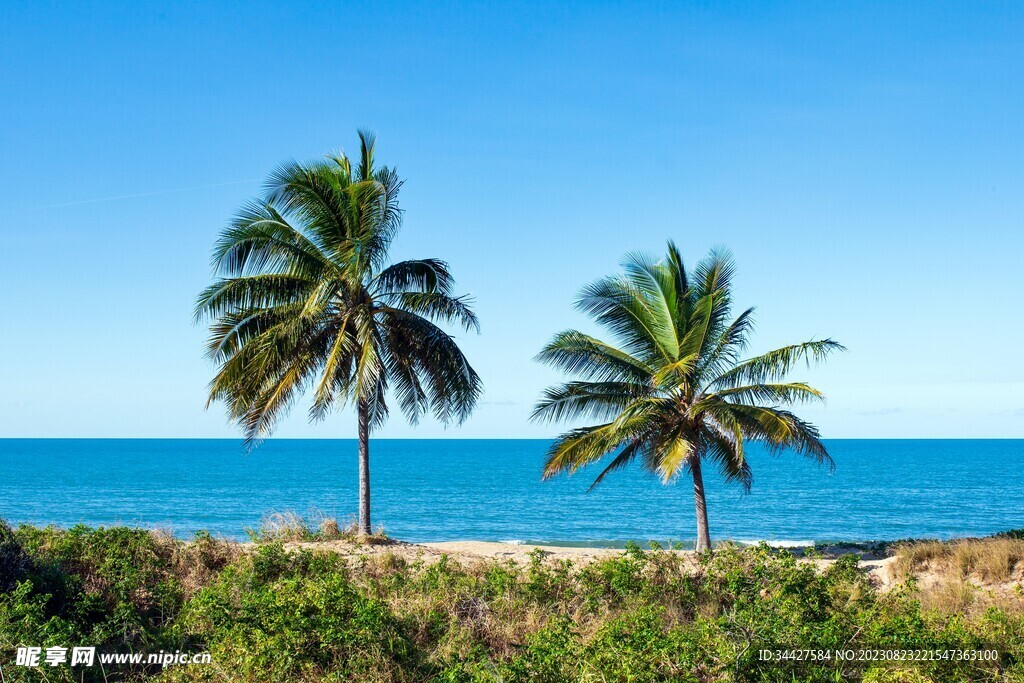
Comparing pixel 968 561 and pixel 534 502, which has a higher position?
pixel 968 561

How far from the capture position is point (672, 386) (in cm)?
1752

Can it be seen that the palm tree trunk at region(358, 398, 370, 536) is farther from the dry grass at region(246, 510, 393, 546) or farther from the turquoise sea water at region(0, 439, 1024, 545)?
the turquoise sea water at region(0, 439, 1024, 545)

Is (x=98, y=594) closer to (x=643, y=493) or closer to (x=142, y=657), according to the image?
(x=142, y=657)

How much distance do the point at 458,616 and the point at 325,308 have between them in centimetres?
897

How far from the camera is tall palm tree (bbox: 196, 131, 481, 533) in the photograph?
57.0 feet

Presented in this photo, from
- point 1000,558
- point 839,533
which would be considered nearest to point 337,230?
point 1000,558

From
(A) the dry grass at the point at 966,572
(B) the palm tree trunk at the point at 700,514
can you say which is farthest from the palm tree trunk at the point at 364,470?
(A) the dry grass at the point at 966,572

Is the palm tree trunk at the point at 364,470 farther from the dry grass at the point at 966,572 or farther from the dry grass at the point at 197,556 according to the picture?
the dry grass at the point at 966,572

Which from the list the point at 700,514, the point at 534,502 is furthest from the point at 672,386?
the point at 534,502

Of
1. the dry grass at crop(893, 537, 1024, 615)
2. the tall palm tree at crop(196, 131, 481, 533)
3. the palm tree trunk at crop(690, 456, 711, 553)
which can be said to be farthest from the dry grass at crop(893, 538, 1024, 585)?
the tall palm tree at crop(196, 131, 481, 533)

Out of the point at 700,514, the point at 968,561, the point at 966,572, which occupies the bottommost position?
the point at 966,572

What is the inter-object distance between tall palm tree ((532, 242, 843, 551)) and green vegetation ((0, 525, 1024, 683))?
3392 mm

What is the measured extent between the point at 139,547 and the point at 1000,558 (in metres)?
15.1

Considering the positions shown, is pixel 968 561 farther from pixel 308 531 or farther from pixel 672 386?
pixel 308 531
